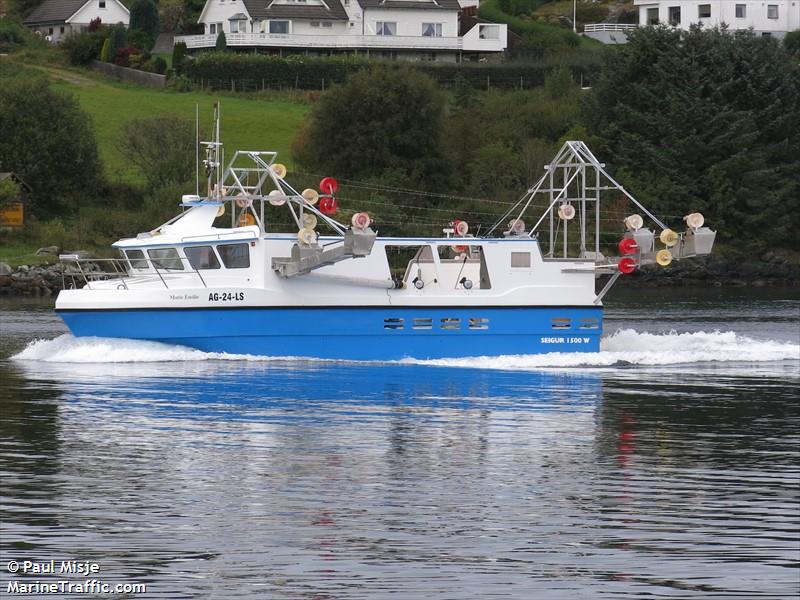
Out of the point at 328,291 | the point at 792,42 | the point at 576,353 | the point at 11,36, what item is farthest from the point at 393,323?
the point at 792,42

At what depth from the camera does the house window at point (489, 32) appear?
101 meters

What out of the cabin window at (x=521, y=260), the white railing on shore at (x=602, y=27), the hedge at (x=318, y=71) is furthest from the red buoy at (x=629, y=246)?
the white railing on shore at (x=602, y=27)

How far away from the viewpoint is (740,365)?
4038 cm

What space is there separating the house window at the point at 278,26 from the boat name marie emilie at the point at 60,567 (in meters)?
79.9

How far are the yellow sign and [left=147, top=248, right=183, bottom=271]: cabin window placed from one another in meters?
33.7

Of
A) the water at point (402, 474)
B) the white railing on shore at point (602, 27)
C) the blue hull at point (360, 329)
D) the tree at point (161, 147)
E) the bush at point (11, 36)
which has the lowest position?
the water at point (402, 474)

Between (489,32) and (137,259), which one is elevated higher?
(489,32)

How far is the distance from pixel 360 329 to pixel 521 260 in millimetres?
4329

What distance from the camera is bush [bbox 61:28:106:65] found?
94062 millimetres

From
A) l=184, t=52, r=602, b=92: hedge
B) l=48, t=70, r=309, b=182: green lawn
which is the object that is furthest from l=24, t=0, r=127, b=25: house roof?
l=184, t=52, r=602, b=92: hedge

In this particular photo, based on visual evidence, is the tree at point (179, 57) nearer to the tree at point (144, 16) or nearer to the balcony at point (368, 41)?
the balcony at point (368, 41)

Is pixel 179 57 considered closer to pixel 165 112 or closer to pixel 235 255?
pixel 165 112

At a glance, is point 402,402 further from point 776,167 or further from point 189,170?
point 776,167

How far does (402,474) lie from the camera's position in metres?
25.1
